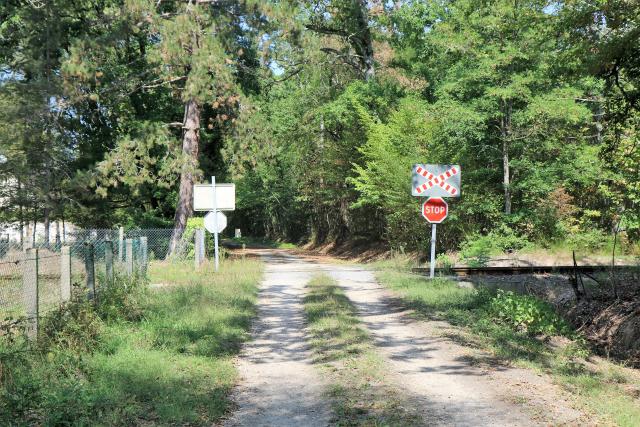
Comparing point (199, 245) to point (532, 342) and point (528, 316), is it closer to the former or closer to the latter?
point (528, 316)

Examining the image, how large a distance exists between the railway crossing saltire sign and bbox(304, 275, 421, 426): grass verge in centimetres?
522

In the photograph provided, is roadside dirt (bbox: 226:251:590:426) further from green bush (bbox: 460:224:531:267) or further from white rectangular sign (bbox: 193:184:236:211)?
green bush (bbox: 460:224:531:267)

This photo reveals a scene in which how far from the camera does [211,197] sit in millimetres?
22156

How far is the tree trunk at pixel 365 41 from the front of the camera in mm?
34156

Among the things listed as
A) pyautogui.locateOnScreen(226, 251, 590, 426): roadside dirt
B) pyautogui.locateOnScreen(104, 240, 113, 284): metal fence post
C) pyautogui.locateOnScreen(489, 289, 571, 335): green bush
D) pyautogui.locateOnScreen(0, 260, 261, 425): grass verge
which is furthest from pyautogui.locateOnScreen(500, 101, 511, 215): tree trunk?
pyautogui.locateOnScreen(104, 240, 113, 284): metal fence post

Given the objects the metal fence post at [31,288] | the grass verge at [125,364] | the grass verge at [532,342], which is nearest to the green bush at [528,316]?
the grass verge at [532,342]

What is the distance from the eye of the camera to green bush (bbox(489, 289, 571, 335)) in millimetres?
10805

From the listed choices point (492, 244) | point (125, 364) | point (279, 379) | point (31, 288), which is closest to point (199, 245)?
point (492, 244)

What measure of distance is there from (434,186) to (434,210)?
0.72m

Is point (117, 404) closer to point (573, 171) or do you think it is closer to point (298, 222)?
point (573, 171)

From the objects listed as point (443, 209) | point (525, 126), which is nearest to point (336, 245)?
point (525, 126)

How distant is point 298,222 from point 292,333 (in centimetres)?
5279

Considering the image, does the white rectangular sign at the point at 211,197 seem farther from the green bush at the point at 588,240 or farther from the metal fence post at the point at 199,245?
the green bush at the point at 588,240

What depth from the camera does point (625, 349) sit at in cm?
1086
